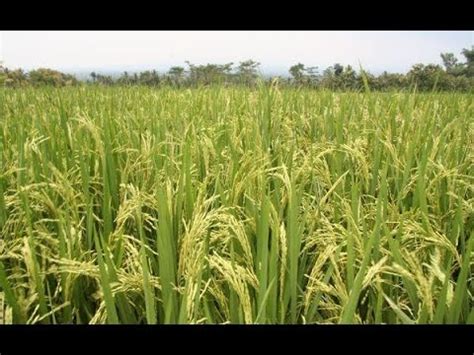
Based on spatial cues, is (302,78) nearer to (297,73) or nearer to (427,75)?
(297,73)

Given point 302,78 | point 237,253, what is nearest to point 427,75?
point 302,78

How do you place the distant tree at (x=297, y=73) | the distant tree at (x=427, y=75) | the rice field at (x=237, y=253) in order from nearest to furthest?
1. the rice field at (x=237, y=253)
2. the distant tree at (x=427, y=75)
3. the distant tree at (x=297, y=73)

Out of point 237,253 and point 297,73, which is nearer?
point 237,253

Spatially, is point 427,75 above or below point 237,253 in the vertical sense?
above

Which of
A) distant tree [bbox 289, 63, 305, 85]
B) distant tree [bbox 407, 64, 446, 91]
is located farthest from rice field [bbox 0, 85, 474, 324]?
distant tree [bbox 289, 63, 305, 85]

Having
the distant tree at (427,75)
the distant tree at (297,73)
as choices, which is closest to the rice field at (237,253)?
the distant tree at (427,75)

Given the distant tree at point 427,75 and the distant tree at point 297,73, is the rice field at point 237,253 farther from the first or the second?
the distant tree at point 297,73

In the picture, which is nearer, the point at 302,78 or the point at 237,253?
the point at 237,253

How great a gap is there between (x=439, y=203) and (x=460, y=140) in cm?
61

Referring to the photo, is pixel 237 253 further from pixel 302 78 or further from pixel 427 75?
pixel 427 75

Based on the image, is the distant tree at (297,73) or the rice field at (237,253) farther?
the distant tree at (297,73)

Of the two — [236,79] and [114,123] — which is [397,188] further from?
[236,79]

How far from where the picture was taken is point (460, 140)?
188 centimetres
